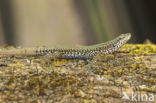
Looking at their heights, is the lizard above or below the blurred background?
below

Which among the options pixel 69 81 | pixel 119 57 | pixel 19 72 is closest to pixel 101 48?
pixel 119 57

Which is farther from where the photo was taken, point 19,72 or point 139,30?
point 139,30

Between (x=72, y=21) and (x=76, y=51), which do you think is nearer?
(x=76, y=51)

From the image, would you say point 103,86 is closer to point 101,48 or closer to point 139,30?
point 101,48

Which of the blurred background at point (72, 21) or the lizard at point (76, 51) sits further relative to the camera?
the blurred background at point (72, 21)

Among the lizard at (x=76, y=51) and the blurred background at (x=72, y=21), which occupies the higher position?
the blurred background at (x=72, y=21)

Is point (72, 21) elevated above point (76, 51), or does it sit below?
above

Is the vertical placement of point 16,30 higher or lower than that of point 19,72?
higher

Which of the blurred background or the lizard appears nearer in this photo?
the lizard
